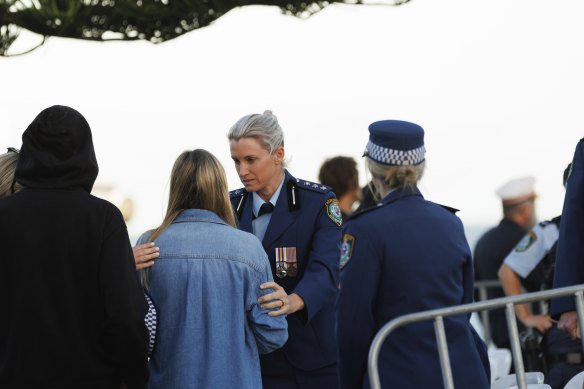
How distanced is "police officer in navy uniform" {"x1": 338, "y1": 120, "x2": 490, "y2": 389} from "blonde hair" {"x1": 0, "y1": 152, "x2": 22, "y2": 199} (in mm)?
1034

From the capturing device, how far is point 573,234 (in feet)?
13.0

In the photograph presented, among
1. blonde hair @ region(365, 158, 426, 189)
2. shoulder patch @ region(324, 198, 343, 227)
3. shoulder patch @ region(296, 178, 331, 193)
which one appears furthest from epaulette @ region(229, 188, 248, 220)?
blonde hair @ region(365, 158, 426, 189)

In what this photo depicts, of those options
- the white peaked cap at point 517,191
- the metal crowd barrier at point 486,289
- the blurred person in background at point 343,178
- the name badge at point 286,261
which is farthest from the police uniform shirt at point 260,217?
the metal crowd barrier at point 486,289

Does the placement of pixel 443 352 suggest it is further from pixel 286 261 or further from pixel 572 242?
pixel 286 261

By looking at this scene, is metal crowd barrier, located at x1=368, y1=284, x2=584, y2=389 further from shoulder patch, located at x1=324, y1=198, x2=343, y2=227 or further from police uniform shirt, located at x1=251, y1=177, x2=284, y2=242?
police uniform shirt, located at x1=251, y1=177, x2=284, y2=242

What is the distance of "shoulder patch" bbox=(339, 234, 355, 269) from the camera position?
140 inches

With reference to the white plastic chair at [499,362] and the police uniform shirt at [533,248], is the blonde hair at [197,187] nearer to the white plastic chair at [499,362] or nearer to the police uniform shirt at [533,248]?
the police uniform shirt at [533,248]

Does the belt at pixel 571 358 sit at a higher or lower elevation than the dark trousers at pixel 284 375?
lower

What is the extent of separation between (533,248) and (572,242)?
1.72m

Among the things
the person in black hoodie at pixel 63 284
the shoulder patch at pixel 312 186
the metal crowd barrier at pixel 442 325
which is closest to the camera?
the person in black hoodie at pixel 63 284

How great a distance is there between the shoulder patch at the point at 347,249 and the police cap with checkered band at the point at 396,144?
0.27 metres

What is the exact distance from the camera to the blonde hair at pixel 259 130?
4.27m

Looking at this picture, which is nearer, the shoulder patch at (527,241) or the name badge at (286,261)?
the name badge at (286,261)

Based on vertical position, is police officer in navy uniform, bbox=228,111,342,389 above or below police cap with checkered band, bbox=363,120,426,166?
below
